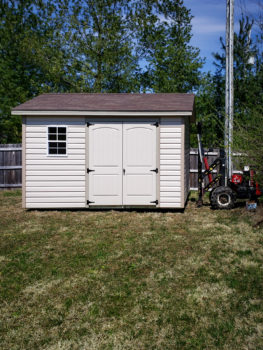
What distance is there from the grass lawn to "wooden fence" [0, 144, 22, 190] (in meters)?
7.21

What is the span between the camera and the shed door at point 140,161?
9680 mm

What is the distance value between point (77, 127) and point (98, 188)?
1.73 metres

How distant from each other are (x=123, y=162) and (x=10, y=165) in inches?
275

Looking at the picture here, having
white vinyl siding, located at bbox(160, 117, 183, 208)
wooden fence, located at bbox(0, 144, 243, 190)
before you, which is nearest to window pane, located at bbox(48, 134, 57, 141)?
white vinyl siding, located at bbox(160, 117, 183, 208)

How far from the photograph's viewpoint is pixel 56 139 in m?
9.87

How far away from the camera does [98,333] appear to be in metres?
3.52

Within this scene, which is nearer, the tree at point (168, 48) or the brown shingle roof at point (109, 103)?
the brown shingle roof at point (109, 103)

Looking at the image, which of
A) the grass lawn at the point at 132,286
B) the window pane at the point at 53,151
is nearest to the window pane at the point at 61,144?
the window pane at the point at 53,151

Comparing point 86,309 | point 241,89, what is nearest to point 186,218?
point 86,309

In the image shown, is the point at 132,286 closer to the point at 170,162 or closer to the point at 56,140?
the point at 170,162

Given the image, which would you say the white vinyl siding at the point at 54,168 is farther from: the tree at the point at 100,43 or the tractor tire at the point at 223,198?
the tree at the point at 100,43

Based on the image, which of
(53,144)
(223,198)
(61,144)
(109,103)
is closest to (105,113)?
(109,103)

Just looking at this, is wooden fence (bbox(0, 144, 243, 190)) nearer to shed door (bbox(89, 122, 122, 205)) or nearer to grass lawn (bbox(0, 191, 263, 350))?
shed door (bbox(89, 122, 122, 205))

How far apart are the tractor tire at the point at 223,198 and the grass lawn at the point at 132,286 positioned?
156 cm
